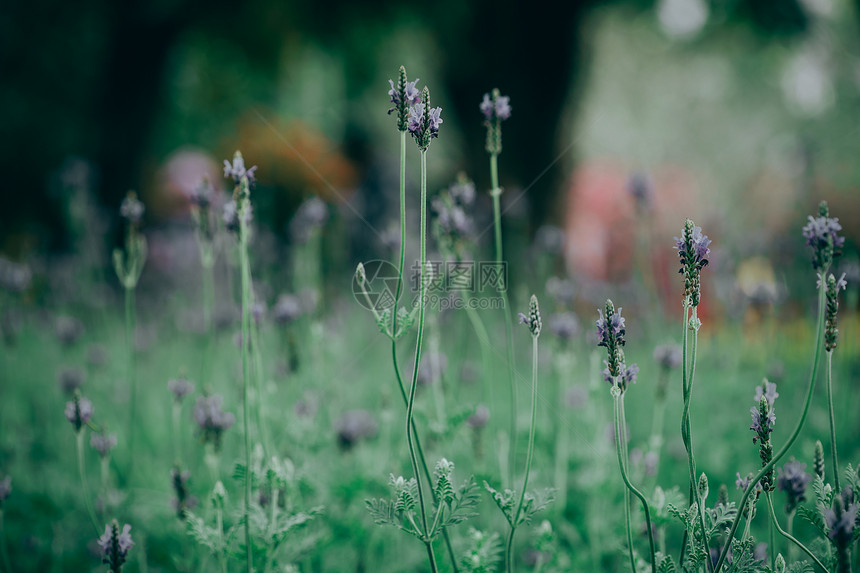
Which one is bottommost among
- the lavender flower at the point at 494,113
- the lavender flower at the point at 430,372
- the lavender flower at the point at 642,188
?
the lavender flower at the point at 430,372

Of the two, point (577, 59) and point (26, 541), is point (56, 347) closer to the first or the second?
point (26, 541)

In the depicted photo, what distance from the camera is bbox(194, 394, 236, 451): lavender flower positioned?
2010 millimetres

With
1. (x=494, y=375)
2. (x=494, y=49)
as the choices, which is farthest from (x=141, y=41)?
(x=494, y=375)

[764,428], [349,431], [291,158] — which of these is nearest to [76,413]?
[349,431]

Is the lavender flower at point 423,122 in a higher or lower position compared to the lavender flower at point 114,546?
higher

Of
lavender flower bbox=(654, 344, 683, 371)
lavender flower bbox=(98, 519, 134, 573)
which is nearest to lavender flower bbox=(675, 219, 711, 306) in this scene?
lavender flower bbox=(654, 344, 683, 371)

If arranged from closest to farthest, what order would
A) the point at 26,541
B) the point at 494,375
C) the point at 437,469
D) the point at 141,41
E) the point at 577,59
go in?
1. the point at 437,469
2. the point at 26,541
3. the point at 494,375
4. the point at 577,59
5. the point at 141,41

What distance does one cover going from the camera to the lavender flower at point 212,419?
2010 millimetres

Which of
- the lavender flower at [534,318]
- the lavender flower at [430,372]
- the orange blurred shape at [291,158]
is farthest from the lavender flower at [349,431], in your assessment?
the orange blurred shape at [291,158]

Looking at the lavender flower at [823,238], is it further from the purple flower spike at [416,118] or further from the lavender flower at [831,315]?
the purple flower spike at [416,118]

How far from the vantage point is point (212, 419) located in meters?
2.02

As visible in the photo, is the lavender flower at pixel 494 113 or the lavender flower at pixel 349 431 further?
the lavender flower at pixel 349 431

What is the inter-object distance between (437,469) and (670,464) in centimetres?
208

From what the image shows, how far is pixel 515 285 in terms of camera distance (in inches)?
207
